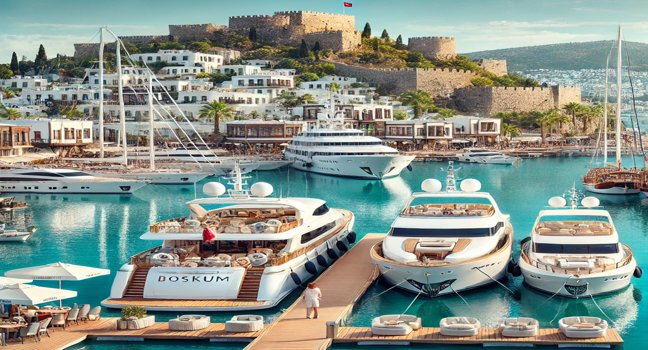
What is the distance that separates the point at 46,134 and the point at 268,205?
5462cm

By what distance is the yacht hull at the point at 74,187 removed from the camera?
6144 cm

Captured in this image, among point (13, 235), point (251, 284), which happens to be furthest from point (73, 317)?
point (13, 235)

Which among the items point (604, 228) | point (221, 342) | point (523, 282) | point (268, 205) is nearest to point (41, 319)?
point (221, 342)

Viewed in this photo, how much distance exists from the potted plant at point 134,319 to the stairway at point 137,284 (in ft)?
8.30

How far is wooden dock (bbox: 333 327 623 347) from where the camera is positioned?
73.6 ft

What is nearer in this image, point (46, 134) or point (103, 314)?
point (103, 314)

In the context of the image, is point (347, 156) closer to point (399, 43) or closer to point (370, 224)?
point (370, 224)

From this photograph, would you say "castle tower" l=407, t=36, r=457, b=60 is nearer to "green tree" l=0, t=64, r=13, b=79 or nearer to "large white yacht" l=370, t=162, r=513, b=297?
"green tree" l=0, t=64, r=13, b=79

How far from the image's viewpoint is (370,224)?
148 feet

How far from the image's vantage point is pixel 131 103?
10844cm

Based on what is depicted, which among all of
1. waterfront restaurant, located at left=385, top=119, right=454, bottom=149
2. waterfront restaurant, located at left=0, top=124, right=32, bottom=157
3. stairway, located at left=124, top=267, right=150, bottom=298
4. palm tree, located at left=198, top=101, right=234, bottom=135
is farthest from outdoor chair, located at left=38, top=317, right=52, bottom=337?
waterfront restaurant, located at left=385, top=119, right=454, bottom=149

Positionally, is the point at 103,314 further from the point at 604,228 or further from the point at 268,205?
the point at 604,228

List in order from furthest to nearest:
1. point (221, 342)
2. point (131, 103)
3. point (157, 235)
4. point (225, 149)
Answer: point (131, 103) < point (225, 149) < point (157, 235) < point (221, 342)

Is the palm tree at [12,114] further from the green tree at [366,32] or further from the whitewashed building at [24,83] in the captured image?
the green tree at [366,32]
